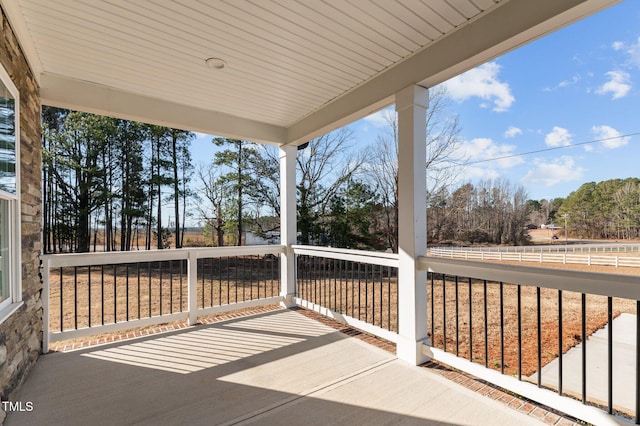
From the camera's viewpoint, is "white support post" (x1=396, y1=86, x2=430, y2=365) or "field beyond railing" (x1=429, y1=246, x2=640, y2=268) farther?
"field beyond railing" (x1=429, y1=246, x2=640, y2=268)

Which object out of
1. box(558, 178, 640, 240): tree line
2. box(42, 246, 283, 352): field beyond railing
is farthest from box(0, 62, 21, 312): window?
box(558, 178, 640, 240): tree line

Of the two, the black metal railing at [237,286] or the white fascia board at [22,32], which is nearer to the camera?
the white fascia board at [22,32]

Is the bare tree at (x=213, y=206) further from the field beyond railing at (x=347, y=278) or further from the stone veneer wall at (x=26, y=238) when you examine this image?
the stone veneer wall at (x=26, y=238)

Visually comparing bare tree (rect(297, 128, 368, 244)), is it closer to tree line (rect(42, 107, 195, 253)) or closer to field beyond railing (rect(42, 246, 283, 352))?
tree line (rect(42, 107, 195, 253))

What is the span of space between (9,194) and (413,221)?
9.76 feet

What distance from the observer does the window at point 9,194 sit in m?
1.85

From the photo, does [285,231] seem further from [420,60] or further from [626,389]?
[626,389]

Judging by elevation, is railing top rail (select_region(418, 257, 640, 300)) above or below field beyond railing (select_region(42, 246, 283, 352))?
above

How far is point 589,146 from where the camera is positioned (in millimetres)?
9531

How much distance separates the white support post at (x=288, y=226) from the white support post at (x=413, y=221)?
2006mm

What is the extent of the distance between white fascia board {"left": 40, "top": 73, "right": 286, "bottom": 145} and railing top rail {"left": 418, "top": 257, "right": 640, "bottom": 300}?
9.38 ft

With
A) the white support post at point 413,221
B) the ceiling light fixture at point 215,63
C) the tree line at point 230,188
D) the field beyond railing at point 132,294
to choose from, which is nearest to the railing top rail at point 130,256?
the field beyond railing at point 132,294

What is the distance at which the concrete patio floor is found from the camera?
70.3 inches

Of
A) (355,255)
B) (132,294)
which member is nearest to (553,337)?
(355,255)
